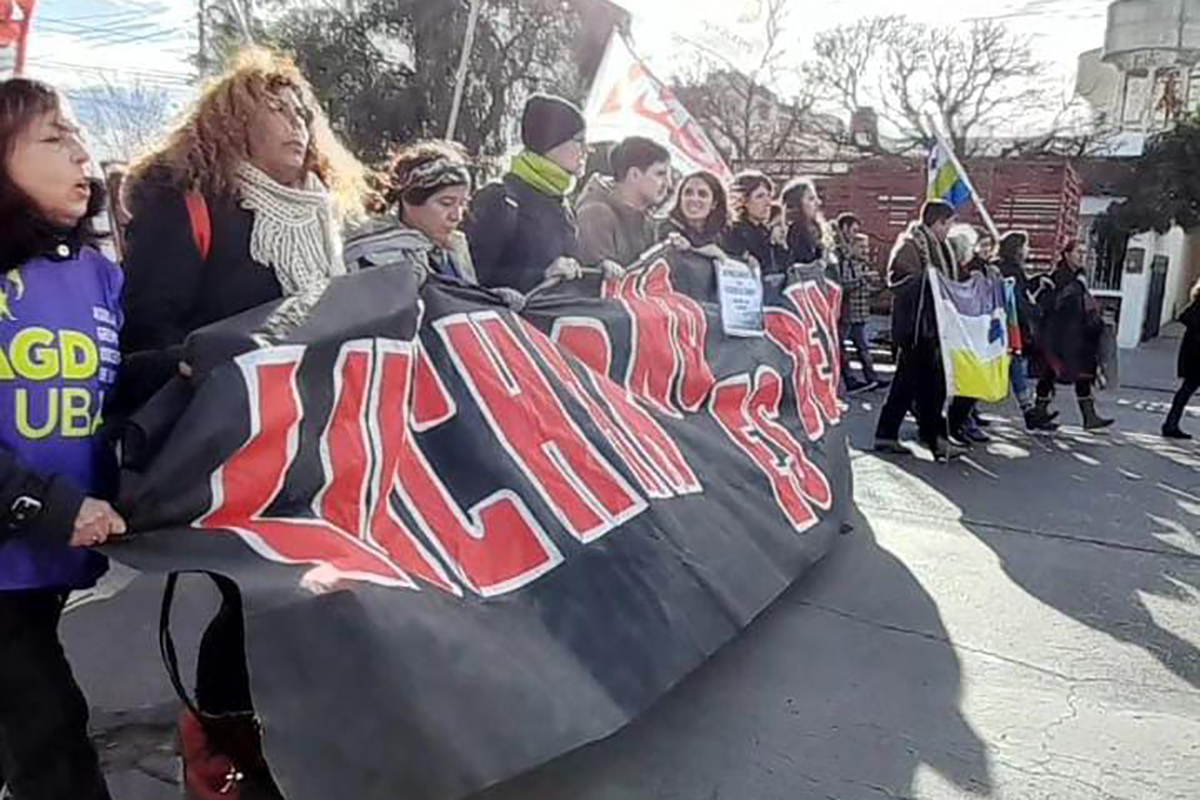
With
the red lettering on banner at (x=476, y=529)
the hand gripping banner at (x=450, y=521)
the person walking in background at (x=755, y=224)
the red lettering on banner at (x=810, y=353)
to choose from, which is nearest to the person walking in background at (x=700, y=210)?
the person walking in background at (x=755, y=224)

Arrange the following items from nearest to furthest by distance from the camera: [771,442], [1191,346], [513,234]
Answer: [513,234] → [771,442] → [1191,346]

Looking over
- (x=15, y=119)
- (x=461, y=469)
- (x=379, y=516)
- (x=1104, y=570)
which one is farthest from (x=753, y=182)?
(x=15, y=119)

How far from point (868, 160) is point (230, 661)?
20218 millimetres

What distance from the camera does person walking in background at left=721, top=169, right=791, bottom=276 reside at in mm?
6145

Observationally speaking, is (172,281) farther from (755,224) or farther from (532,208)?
(755,224)

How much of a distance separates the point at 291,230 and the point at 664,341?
6.92 ft

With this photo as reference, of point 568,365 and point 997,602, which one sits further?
point 997,602

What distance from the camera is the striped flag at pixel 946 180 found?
939 centimetres

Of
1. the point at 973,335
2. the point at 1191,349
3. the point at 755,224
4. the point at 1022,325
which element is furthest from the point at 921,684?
the point at 1191,349

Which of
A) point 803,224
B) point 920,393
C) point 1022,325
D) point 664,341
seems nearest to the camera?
point 664,341

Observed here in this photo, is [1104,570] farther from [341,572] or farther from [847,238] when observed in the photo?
[847,238]

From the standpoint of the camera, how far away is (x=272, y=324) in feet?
8.22

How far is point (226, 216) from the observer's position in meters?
2.53

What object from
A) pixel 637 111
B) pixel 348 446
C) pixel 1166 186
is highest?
pixel 637 111
